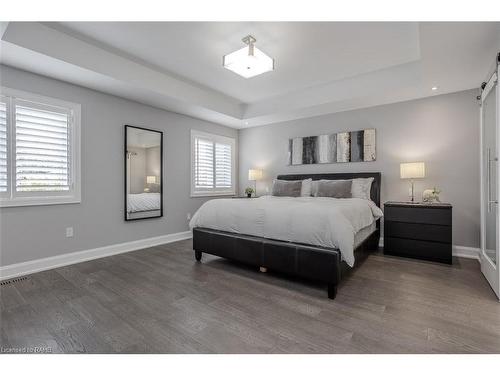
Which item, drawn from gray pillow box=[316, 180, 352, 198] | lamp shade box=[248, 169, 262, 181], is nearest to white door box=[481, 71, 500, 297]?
gray pillow box=[316, 180, 352, 198]

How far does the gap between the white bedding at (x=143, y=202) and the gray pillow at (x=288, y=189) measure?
2.14 m

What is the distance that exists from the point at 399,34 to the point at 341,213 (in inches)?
77.9

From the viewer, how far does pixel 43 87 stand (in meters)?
3.11

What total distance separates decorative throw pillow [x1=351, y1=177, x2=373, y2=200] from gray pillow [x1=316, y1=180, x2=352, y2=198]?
0.22ft

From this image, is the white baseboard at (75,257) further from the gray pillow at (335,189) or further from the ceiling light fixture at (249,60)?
the ceiling light fixture at (249,60)

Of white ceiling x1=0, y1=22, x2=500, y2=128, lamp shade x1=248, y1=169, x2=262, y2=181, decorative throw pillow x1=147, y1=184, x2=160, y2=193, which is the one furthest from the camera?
lamp shade x1=248, y1=169, x2=262, y2=181

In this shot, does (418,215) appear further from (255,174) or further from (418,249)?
(255,174)

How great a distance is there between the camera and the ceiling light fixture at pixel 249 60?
2.62 metres

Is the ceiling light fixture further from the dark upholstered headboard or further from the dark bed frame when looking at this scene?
the dark upholstered headboard

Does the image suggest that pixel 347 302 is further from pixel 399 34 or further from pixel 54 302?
pixel 399 34

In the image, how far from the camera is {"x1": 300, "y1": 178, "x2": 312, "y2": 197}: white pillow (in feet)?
14.6

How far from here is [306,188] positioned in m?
4.53

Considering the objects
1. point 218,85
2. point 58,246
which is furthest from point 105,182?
point 218,85
